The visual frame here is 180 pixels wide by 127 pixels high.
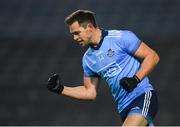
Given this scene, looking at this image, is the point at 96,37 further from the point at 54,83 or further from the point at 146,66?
the point at 54,83

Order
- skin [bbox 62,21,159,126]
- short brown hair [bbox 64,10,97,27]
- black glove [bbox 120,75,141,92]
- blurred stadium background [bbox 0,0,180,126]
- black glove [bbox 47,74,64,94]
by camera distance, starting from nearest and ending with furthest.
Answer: black glove [bbox 120,75,141,92] < skin [bbox 62,21,159,126] < short brown hair [bbox 64,10,97,27] < black glove [bbox 47,74,64,94] < blurred stadium background [bbox 0,0,180,126]

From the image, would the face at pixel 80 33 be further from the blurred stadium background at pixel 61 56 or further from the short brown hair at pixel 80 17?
the blurred stadium background at pixel 61 56

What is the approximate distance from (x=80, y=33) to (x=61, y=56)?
23.7ft

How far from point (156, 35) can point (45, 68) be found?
233cm

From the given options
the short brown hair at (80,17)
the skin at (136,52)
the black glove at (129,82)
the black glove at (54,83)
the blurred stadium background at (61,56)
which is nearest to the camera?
the black glove at (129,82)

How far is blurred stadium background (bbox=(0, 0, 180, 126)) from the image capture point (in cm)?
1045

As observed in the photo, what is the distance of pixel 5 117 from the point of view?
1055cm

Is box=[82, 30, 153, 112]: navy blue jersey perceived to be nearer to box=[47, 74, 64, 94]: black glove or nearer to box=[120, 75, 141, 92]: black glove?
box=[120, 75, 141, 92]: black glove

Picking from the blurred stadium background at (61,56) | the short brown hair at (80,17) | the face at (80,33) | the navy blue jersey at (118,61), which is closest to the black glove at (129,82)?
the navy blue jersey at (118,61)

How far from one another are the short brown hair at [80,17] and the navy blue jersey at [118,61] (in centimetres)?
19

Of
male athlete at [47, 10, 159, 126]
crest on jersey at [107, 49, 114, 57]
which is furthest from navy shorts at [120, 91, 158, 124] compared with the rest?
crest on jersey at [107, 49, 114, 57]

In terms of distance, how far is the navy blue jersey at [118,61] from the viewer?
5520mm

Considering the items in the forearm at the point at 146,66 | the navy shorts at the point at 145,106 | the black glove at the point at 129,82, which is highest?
the forearm at the point at 146,66

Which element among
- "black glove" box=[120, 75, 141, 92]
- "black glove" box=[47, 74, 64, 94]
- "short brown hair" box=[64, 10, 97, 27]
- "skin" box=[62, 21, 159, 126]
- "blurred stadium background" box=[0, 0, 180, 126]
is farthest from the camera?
"blurred stadium background" box=[0, 0, 180, 126]
